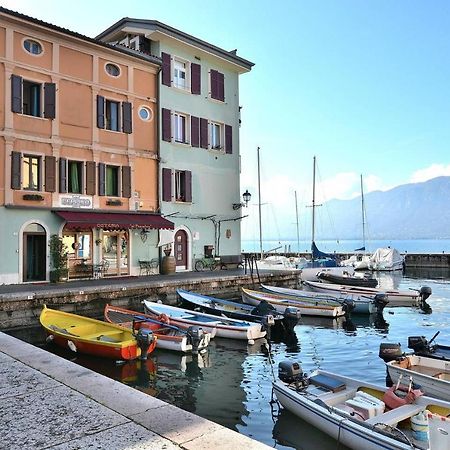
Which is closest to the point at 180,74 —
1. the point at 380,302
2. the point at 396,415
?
the point at 380,302

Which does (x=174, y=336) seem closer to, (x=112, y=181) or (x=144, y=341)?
(x=144, y=341)

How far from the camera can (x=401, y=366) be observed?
30.8 feet

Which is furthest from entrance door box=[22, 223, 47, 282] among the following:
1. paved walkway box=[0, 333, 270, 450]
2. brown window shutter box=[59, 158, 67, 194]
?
paved walkway box=[0, 333, 270, 450]

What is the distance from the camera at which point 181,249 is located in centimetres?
2641

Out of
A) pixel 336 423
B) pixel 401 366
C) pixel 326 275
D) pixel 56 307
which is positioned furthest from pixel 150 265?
pixel 336 423

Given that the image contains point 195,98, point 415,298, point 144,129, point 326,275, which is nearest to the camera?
point 415,298

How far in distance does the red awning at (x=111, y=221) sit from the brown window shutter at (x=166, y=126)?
4460 millimetres

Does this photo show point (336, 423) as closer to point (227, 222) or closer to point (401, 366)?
point (401, 366)

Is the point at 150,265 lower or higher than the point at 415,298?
higher

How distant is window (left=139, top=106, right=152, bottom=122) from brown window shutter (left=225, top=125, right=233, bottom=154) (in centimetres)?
575

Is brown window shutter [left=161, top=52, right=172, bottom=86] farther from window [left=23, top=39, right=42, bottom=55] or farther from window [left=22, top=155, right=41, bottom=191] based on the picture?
window [left=22, top=155, right=41, bottom=191]

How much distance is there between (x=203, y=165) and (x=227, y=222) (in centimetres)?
381

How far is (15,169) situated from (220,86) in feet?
46.1

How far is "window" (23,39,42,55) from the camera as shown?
20.1 meters
